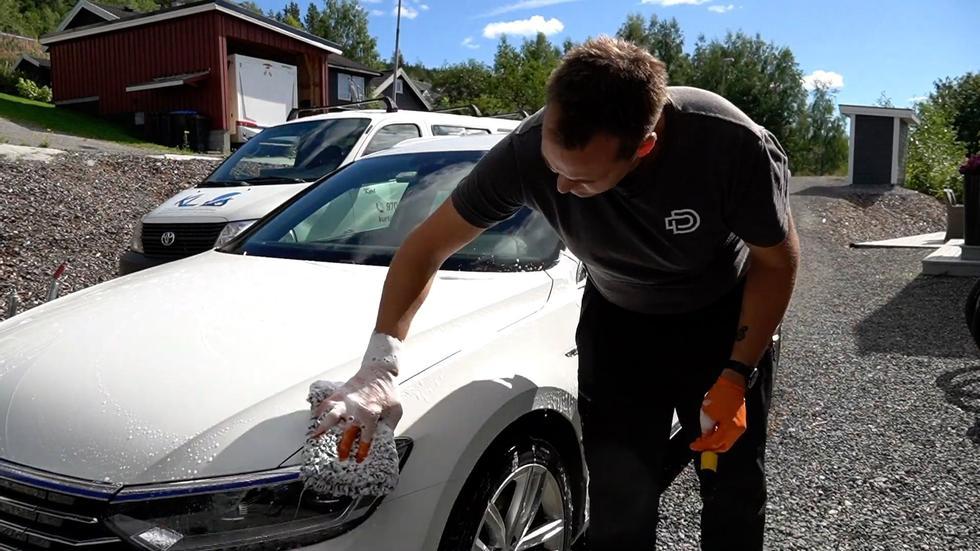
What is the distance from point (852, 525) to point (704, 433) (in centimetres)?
158

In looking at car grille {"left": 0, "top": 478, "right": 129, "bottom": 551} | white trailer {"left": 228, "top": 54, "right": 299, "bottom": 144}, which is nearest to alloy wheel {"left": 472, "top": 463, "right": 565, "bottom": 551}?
car grille {"left": 0, "top": 478, "right": 129, "bottom": 551}

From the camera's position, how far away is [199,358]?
2061 mm

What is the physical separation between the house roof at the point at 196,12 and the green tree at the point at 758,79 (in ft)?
154

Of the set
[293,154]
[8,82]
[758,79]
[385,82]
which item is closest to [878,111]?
[293,154]

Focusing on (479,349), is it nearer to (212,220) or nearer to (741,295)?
(741,295)

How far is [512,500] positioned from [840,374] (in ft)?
13.1

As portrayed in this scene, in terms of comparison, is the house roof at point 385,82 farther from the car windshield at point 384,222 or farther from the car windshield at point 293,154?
the car windshield at point 384,222

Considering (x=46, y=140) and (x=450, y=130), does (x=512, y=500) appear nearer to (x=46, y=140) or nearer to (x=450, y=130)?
(x=450, y=130)

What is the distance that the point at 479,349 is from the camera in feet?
7.37

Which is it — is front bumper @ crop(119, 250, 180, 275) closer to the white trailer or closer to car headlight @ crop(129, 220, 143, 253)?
car headlight @ crop(129, 220, 143, 253)

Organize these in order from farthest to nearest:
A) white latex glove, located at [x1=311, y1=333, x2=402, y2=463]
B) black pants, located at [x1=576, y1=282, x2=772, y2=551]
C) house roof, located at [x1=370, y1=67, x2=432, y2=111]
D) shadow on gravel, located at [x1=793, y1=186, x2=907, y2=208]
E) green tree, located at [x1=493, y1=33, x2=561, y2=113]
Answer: green tree, located at [x1=493, y1=33, x2=561, y2=113] < house roof, located at [x1=370, y1=67, x2=432, y2=111] < shadow on gravel, located at [x1=793, y1=186, x2=907, y2=208] < black pants, located at [x1=576, y1=282, x2=772, y2=551] < white latex glove, located at [x1=311, y1=333, x2=402, y2=463]

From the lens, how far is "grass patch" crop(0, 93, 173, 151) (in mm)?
19875

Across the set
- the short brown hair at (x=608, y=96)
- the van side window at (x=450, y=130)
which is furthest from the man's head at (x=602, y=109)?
the van side window at (x=450, y=130)

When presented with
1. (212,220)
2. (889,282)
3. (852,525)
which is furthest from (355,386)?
(889,282)
